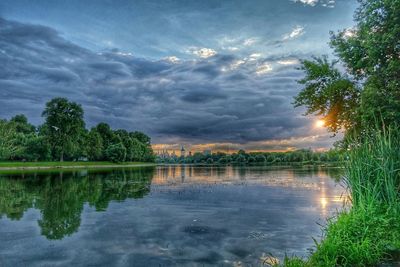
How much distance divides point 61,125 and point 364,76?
90517 mm

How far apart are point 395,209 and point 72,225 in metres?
14.3

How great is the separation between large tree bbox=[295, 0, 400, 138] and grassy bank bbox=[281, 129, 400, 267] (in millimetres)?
1487

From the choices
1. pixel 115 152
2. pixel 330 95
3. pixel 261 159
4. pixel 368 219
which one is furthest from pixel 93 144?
pixel 368 219

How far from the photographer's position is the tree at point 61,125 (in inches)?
3664

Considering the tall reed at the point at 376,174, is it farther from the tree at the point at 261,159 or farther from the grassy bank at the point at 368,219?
the tree at the point at 261,159

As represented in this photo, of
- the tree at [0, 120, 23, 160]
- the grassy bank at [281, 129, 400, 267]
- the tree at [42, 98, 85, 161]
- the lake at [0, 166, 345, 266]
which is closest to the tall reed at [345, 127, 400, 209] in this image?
the grassy bank at [281, 129, 400, 267]

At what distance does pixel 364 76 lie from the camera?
811 inches

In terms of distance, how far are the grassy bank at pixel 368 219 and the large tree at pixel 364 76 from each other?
4.88 feet

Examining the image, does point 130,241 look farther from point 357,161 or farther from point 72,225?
point 357,161

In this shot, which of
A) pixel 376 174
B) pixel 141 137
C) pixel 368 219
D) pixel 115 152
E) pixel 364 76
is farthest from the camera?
pixel 141 137

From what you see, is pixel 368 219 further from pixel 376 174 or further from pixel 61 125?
pixel 61 125

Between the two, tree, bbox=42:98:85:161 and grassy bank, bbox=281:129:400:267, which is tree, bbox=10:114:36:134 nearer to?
tree, bbox=42:98:85:161

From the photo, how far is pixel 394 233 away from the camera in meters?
9.54

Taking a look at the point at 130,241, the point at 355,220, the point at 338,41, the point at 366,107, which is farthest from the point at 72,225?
the point at 338,41
